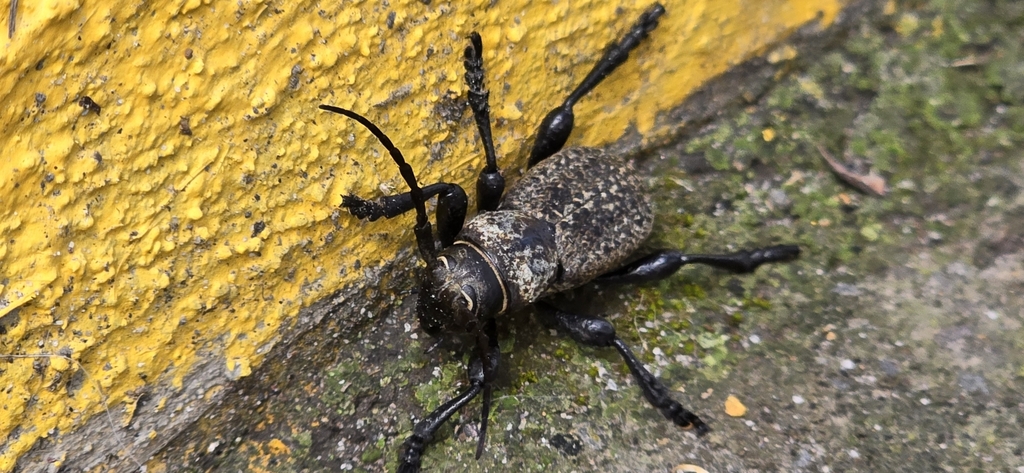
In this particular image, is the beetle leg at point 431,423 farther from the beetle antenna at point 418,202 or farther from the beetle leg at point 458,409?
the beetle antenna at point 418,202

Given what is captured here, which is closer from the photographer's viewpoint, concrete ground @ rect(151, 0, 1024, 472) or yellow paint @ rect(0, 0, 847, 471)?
yellow paint @ rect(0, 0, 847, 471)

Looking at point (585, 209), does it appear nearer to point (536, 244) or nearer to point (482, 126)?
point (536, 244)

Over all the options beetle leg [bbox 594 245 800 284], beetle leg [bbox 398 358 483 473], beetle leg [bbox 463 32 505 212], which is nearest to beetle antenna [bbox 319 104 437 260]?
beetle leg [bbox 463 32 505 212]

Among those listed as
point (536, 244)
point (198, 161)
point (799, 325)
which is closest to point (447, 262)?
point (536, 244)

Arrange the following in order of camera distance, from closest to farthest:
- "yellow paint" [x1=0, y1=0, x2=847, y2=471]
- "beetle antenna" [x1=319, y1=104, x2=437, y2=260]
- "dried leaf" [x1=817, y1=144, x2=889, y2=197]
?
1. "yellow paint" [x1=0, y1=0, x2=847, y2=471]
2. "beetle antenna" [x1=319, y1=104, x2=437, y2=260]
3. "dried leaf" [x1=817, y1=144, x2=889, y2=197]

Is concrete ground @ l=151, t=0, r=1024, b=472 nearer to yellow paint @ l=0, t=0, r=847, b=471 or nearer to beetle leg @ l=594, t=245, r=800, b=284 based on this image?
beetle leg @ l=594, t=245, r=800, b=284
